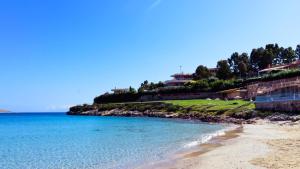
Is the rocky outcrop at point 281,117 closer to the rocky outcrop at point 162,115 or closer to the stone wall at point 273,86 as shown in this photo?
the rocky outcrop at point 162,115

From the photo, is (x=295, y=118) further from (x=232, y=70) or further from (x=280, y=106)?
(x=232, y=70)

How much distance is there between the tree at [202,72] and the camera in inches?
4845

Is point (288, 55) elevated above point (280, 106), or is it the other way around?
point (288, 55)

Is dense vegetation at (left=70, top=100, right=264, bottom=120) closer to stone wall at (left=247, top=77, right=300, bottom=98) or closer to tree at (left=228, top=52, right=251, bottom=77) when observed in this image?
stone wall at (left=247, top=77, right=300, bottom=98)

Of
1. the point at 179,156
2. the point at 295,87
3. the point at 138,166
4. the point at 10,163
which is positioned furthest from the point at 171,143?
the point at 295,87

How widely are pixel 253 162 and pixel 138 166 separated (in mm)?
5956

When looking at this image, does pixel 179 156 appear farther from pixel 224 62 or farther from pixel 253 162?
pixel 224 62

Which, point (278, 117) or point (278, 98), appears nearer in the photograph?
point (278, 117)

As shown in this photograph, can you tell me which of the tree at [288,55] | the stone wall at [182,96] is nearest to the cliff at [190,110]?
the stone wall at [182,96]

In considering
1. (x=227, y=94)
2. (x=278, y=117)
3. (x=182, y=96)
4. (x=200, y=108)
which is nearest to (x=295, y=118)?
(x=278, y=117)

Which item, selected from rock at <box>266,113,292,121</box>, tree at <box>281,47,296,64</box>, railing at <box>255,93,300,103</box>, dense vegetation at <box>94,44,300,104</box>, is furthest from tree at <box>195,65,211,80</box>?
rock at <box>266,113,292,121</box>

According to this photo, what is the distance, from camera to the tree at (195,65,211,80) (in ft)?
404

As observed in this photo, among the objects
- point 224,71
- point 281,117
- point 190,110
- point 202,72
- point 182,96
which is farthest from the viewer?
point 202,72

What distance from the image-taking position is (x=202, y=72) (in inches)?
4882
